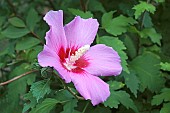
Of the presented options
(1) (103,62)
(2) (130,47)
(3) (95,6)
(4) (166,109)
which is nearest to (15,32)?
(3) (95,6)

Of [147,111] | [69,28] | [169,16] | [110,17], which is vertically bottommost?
[147,111]

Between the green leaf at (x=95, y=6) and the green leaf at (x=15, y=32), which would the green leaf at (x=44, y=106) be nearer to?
the green leaf at (x=15, y=32)

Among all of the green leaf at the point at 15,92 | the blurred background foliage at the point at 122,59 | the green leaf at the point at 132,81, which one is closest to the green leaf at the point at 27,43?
the blurred background foliage at the point at 122,59

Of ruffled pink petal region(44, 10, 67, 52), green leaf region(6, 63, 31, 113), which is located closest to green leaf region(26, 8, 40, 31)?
green leaf region(6, 63, 31, 113)

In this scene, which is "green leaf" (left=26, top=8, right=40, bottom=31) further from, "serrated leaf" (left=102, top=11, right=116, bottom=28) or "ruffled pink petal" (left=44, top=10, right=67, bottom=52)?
"ruffled pink petal" (left=44, top=10, right=67, bottom=52)

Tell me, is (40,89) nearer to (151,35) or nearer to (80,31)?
(80,31)

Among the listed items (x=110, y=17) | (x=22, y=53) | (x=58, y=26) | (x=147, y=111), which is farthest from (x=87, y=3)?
(x=58, y=26)

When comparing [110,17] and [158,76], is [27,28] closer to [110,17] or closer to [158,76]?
[110,17]
